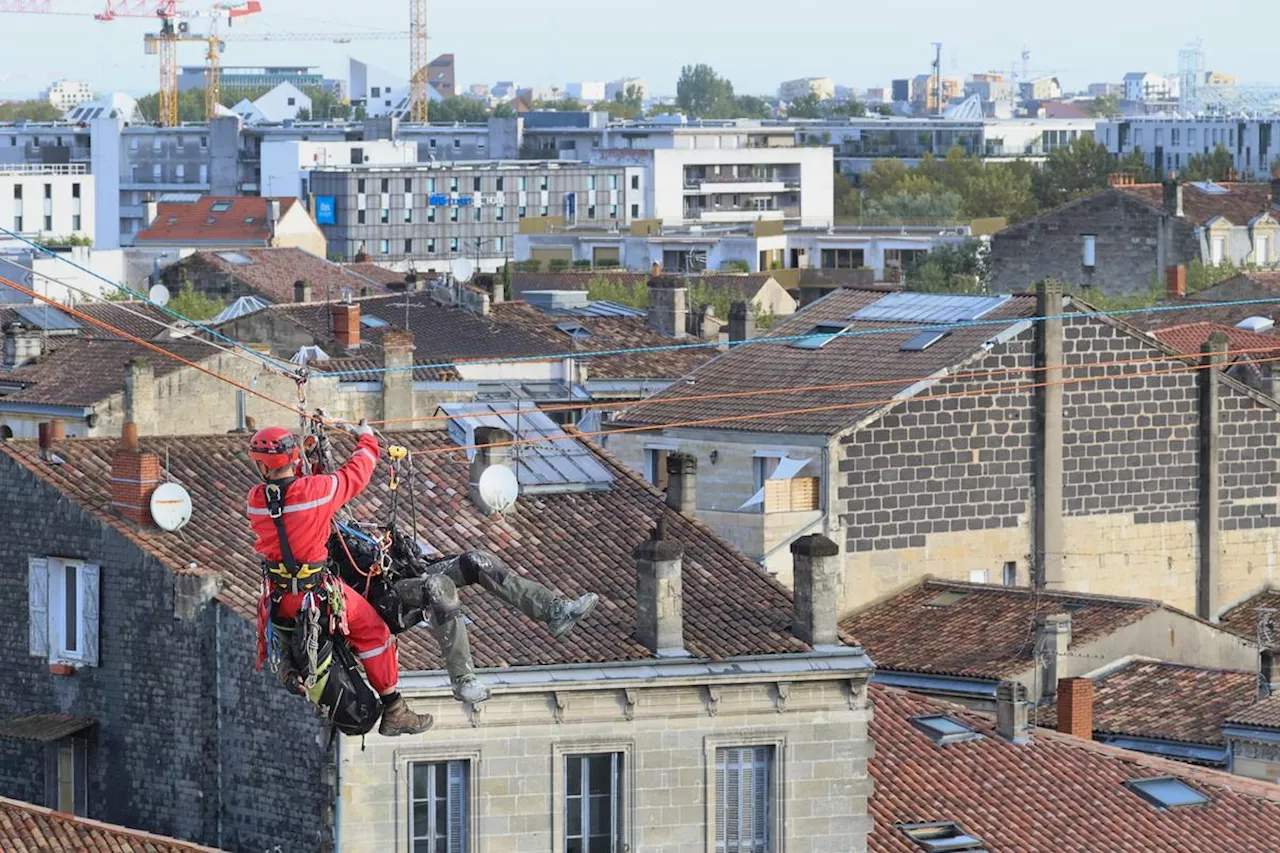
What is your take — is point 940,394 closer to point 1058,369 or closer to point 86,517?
point 1058,369

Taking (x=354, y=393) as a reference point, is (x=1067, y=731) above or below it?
below

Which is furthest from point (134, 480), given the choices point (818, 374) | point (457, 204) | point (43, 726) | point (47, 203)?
point (457, 204)

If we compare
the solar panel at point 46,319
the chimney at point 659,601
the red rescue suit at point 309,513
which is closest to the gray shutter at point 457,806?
the chimney at point 659,601

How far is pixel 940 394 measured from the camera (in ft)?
174

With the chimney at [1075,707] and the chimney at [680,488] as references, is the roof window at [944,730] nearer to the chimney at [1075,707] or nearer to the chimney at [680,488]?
the chimney at [1075,707]

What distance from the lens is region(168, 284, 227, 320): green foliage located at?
97.2m

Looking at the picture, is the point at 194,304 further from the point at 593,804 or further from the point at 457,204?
the point at 457,204

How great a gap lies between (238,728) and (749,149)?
159 metres

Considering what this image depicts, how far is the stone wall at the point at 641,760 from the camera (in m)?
33.3

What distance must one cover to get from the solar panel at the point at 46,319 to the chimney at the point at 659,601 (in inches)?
1438

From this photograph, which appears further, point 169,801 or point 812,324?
point 812,324

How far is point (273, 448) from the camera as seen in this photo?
20.6 metres

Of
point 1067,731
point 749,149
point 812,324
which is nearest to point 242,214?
point 749,149

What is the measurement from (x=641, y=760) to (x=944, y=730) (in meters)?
6.62
